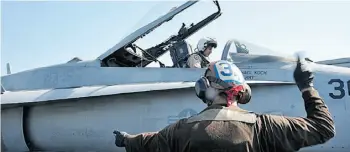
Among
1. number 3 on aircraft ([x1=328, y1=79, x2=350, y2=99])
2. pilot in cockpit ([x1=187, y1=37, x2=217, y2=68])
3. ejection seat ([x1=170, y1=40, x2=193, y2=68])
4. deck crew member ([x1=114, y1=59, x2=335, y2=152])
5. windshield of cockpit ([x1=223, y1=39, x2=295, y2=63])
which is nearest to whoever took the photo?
deck crew member ([x1=114, y1=59, x2=335, y2=152])

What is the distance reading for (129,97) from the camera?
5770mm

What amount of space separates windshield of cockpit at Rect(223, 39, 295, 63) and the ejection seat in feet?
2.05

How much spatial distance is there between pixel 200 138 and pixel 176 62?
15.3 feet

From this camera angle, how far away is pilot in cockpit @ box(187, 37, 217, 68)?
6.13 metres

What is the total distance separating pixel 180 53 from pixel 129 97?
4.38 ft

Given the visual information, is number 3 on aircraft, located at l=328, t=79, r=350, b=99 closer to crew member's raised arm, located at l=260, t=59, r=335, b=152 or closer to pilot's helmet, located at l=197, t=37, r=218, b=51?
pilot's helmet, located at l=197, t=37, r=218, b=51

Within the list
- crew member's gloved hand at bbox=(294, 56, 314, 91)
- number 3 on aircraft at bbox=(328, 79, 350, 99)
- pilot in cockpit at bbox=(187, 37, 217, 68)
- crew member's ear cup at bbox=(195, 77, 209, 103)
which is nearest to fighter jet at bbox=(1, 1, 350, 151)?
number 3 on aircraft at bbox=(328, 79, 350, 99)

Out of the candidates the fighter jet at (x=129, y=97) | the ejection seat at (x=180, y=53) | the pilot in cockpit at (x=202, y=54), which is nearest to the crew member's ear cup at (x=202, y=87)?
the fighter jet at (x=129, y=97)

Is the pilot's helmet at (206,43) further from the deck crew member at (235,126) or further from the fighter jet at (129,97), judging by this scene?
the deck crew member at (235,126)

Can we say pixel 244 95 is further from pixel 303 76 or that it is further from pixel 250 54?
pixel 250 54

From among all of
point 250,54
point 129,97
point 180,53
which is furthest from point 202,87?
point 180,53

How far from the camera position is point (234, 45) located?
637cm

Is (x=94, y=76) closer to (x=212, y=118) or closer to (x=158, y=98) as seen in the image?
(x=158, y=98)

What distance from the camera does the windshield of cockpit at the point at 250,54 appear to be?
595 centimetres
